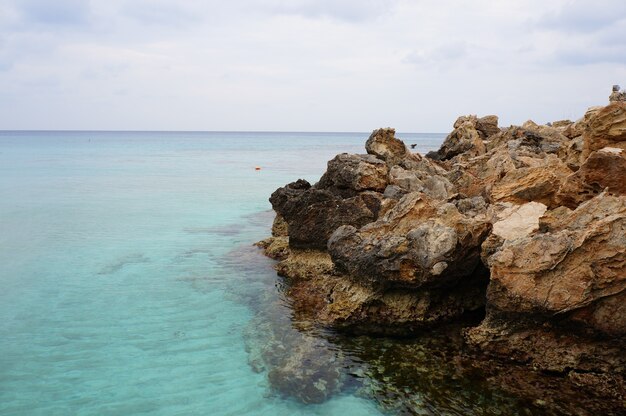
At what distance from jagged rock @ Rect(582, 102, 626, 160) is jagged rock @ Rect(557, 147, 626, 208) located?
127 cm

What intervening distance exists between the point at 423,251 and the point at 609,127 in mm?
6622

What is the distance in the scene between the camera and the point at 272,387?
10.6 metres

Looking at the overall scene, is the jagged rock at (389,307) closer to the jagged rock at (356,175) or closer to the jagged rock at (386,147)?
the jagged rock at (356,175)

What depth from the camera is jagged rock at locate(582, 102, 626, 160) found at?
13.4 metres

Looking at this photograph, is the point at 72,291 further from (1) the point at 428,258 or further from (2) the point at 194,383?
(1) the point at 428,258

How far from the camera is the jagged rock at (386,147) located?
73.6ft

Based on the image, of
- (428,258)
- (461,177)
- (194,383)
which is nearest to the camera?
(194,383)

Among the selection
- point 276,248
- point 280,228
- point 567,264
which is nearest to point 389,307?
point 567,264

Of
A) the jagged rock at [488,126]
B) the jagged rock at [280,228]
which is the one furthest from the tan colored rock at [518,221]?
the jagged rock at [488,126]

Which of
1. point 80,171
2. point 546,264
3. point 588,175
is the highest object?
point 588,175

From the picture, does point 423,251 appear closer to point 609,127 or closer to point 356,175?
point 609,127

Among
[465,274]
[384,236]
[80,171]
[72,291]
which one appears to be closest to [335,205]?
[384,236]

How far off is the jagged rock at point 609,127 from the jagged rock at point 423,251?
14.0 ft

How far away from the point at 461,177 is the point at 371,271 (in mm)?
8580
